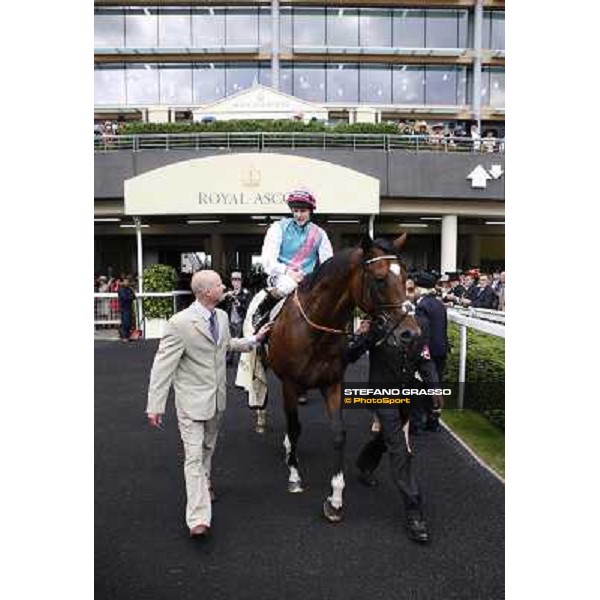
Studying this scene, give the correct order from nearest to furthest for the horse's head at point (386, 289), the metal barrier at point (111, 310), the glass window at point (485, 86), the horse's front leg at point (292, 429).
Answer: the horse's head at point (386, 289), the horse's front leg at point (292, 429), the metal barrier at point (111, 310), the glass window at point (485, 86)

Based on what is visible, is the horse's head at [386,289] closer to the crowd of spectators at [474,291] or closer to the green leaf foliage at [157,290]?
the crowd of spectators at [474,291]

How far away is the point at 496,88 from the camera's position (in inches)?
1136

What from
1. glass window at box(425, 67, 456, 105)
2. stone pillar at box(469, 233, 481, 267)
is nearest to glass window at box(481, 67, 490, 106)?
glass window at box(425, 67, 456, 105)

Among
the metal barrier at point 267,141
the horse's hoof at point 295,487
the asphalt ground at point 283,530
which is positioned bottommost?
the asphalt ground at point 283,530

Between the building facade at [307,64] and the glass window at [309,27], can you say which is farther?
the glass window at [309,27]

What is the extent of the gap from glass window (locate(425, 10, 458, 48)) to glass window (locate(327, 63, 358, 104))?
399 cm

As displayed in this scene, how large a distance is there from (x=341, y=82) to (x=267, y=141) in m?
11.5

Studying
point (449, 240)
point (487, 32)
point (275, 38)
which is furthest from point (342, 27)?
point (449, 240)

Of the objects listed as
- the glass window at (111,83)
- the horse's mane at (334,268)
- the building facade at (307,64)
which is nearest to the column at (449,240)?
the building facade at (307,64)

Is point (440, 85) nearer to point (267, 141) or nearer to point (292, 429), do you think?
point (267, 141)

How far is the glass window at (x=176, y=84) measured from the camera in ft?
92.0

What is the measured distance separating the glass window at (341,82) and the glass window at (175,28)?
7.08 m
